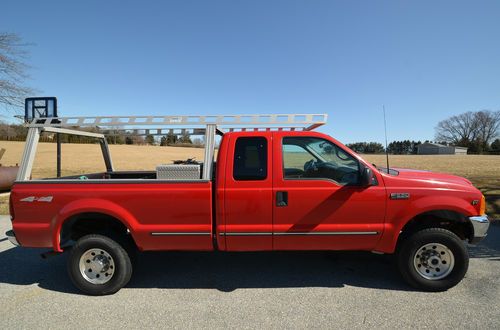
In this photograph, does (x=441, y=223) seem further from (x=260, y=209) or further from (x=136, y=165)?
(x=136, y=165)

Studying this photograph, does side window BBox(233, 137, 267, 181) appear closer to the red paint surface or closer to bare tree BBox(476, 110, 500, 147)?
the red paint surface

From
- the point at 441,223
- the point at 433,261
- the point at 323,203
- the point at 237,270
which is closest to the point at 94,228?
the point at 237,270

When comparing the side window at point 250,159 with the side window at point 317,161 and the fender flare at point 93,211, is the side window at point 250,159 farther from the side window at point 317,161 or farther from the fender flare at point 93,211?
the fender flare at point 93,211

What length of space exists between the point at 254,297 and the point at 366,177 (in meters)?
1.83

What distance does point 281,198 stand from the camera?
3.56m

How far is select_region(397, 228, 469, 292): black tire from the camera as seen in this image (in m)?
3.59

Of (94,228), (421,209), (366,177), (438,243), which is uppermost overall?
(366,177)

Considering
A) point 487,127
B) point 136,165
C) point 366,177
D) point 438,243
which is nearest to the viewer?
point 366,177

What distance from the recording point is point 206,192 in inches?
141

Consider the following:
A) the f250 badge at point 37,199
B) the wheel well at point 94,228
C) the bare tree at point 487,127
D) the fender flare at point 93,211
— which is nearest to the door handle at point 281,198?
the fender flare at point 93,211

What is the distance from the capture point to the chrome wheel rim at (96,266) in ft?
12.2

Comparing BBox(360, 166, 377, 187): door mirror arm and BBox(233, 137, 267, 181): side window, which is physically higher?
BBox(233, 137, 267, 181): side window

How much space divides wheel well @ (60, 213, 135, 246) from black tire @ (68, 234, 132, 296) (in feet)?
0.47

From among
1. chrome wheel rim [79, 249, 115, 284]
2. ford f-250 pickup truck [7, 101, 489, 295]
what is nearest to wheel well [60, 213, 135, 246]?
ford f-250 pickup truck [7, 101, 489, 295]
